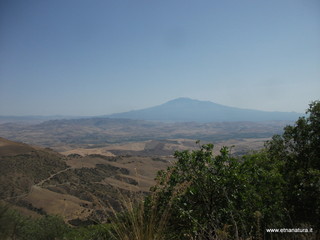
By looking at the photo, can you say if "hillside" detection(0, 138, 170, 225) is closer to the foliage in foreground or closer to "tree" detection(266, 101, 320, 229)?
"tree" detection(266, 101, 320, 229)

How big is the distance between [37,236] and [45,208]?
66.1 feet

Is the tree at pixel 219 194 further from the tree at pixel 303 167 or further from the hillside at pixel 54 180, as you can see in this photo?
the hillside at pixel 54 180

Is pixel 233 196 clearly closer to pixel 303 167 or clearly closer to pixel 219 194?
pixel 219 194

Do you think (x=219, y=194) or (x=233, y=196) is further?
(x=219, y=194)

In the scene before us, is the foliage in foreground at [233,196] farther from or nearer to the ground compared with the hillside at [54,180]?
farther from the ground

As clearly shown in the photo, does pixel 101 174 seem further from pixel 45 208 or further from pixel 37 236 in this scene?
pixel 37 236

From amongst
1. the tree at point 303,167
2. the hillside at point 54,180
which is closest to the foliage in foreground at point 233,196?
the tree at point 303,167

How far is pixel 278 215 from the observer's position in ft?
20.0

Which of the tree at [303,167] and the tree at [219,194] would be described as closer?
the tree at [219,194]

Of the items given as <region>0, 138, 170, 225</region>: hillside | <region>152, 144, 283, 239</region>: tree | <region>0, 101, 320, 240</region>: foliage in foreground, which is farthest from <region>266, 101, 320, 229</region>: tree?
<region>0, 138, 170, 225</region>: hillside

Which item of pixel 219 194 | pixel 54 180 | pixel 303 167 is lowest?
pixel 54 180

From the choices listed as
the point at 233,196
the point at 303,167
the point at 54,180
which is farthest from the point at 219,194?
the point at 54,180

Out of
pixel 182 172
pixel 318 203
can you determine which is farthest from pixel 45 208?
pixel 318 203

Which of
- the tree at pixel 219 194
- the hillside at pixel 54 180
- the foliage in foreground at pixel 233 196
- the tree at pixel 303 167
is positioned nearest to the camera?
the foliage in foreground at pixel 233 196
